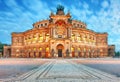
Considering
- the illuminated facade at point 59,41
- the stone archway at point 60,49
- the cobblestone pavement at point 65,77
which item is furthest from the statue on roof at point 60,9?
the cobblestone pavement at point 65,77

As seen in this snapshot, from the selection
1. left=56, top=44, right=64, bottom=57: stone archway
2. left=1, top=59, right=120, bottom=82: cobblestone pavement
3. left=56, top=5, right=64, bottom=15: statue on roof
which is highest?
left=56, top=5, right=64, bottom=15: statue on roof

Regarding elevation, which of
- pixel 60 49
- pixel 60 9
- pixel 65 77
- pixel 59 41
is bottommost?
pixel 65 77

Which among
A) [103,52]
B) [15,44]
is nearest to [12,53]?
[15,44]

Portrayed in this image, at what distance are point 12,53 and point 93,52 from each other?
44.3 m

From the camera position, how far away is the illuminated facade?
74562 mm

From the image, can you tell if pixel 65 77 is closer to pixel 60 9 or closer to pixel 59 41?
pixel 59 41

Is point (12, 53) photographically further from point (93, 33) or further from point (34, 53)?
point (93, 33)

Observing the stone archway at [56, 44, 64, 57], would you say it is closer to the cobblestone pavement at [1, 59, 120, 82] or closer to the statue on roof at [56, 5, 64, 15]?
the statue on roof at [56, 5, 64, 15]

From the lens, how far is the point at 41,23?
9556 centimetres

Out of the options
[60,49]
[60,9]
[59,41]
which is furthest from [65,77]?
[60,9]

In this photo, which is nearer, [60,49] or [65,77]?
[65,77]

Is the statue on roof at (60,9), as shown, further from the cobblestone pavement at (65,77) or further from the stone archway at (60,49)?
the cobblestone pavement at (65,77)

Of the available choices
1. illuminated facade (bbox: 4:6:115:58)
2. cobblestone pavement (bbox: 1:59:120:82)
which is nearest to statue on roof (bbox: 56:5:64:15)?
illuminated facade (bbox: 4:6:115:58)

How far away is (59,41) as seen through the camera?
7381cm
